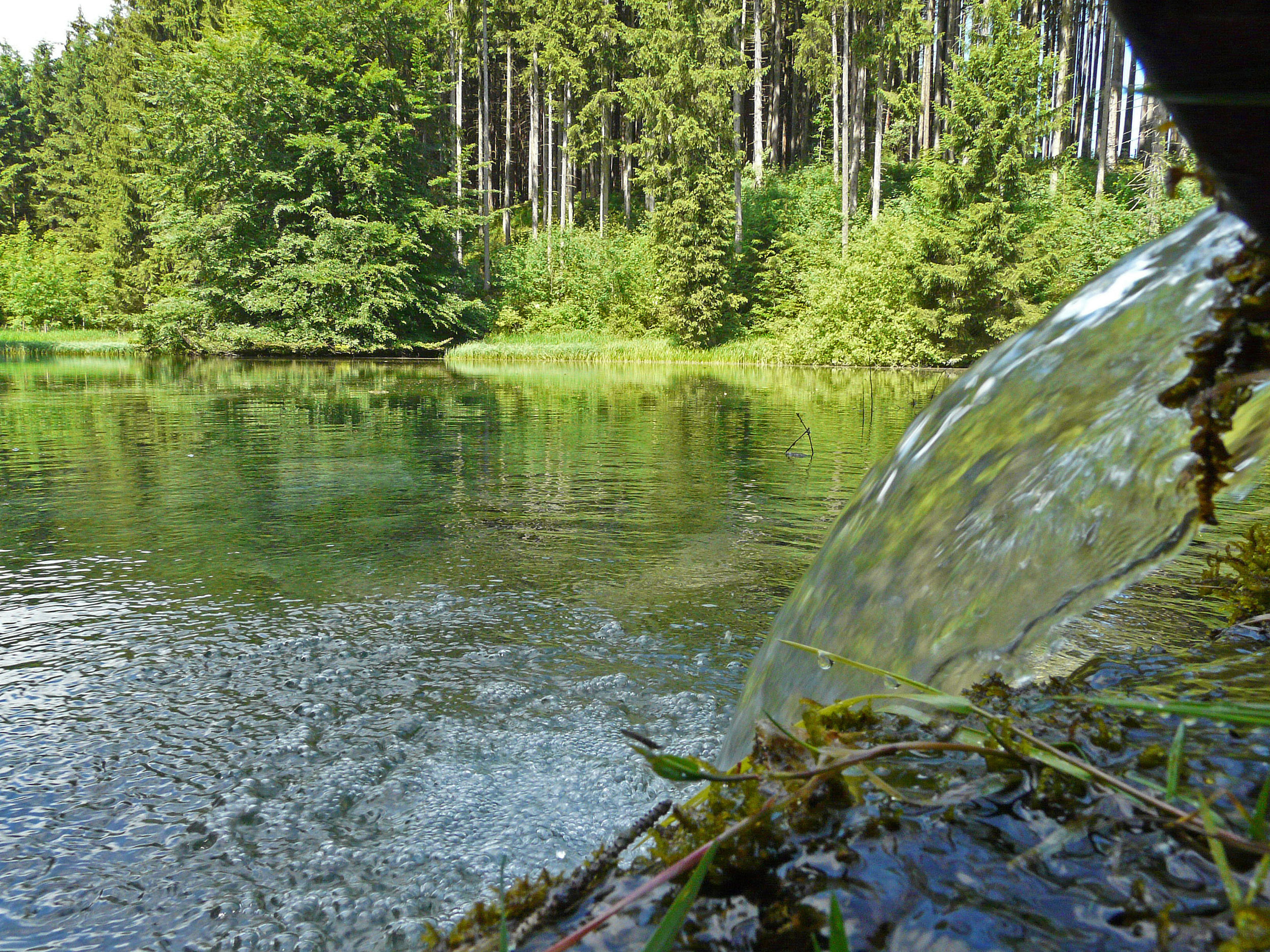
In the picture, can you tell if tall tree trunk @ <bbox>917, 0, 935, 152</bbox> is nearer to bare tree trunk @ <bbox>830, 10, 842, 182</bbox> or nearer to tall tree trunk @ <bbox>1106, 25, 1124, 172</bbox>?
bare tree trunk @ <bbox>830, 10, 842, 182</bbox>

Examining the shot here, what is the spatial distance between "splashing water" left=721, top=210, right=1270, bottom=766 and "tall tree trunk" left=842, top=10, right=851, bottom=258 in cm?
3374

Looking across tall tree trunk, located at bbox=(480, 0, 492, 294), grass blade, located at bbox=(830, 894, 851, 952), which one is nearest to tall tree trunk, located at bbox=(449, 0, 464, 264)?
tall tree trunk, located at bbox=(480, 0, 492, 294)

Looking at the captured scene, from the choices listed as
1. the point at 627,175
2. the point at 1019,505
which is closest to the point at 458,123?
the point at 627,175

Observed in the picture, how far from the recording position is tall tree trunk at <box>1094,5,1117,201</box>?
32438 millimetres

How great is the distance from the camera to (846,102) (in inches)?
1411

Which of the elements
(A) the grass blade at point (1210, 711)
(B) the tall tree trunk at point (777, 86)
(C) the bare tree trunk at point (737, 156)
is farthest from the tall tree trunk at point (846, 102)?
(A) the grass blade at point (1210, 711)

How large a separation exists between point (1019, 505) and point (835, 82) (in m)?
41.2

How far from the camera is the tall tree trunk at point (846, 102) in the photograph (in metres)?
34.6

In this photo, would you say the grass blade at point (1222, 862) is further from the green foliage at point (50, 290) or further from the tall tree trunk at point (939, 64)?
the green foliage at point (50, 290)

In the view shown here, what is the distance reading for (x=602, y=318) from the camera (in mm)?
40594

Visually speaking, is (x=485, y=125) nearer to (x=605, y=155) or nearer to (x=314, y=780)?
(x=605, y=155)

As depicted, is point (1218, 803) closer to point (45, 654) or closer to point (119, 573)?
point (45, 654)

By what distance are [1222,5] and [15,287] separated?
55807 mm

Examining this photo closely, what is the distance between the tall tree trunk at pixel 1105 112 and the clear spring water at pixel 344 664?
2924 centimetres
